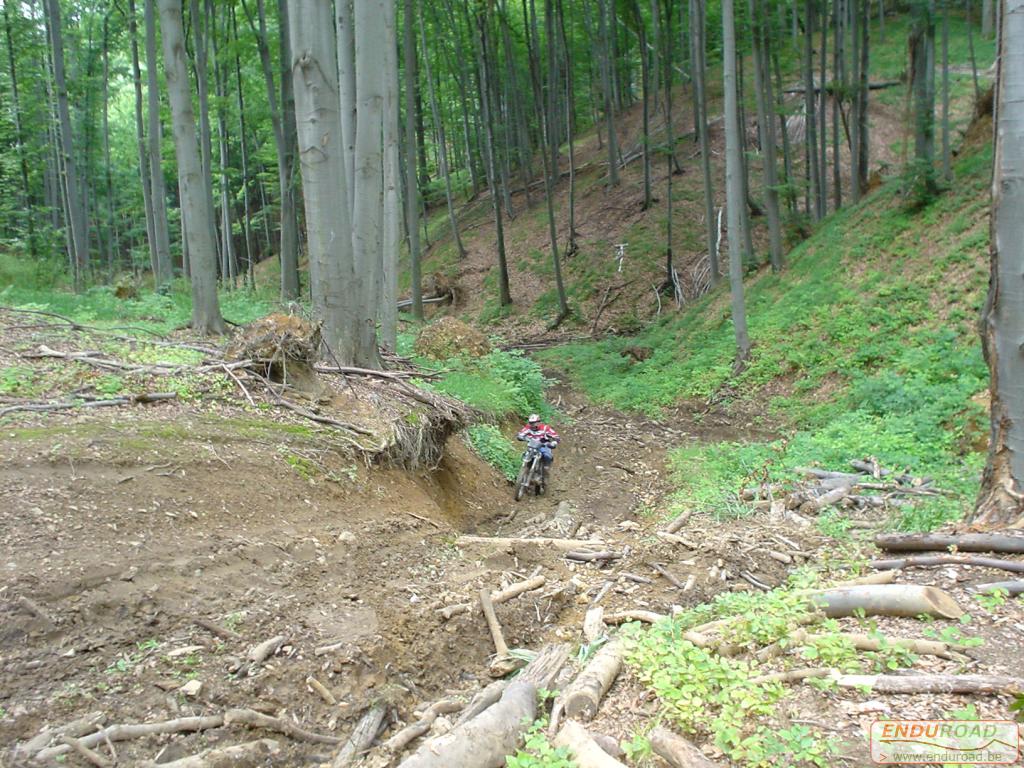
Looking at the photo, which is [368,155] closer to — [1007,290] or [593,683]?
[1007,290]

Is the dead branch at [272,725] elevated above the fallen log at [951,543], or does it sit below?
below

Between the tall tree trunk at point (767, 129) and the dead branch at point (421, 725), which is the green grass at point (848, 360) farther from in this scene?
the dead branch at point (421, 725)

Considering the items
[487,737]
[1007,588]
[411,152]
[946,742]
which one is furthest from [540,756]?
[411,152]

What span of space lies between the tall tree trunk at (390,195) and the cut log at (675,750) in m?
9.42

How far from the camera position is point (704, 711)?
3.31m

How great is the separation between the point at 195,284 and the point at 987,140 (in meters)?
17.5

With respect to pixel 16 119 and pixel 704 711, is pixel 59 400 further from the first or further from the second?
pixel 16 119

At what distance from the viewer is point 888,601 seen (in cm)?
411

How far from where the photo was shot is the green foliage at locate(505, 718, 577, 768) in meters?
3.06

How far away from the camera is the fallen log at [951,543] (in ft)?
15.1

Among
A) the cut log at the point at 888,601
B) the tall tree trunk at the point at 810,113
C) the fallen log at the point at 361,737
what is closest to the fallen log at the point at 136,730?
the fallen log at the point at 361,737

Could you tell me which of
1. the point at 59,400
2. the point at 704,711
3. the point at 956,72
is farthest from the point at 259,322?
the point at 956,72

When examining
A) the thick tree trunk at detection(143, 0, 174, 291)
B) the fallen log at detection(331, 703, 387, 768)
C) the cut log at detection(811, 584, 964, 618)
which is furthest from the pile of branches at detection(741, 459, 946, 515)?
the thick tree trunk at detection(143, 0, 174, 291)

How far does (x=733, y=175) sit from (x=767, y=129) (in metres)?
5.21
